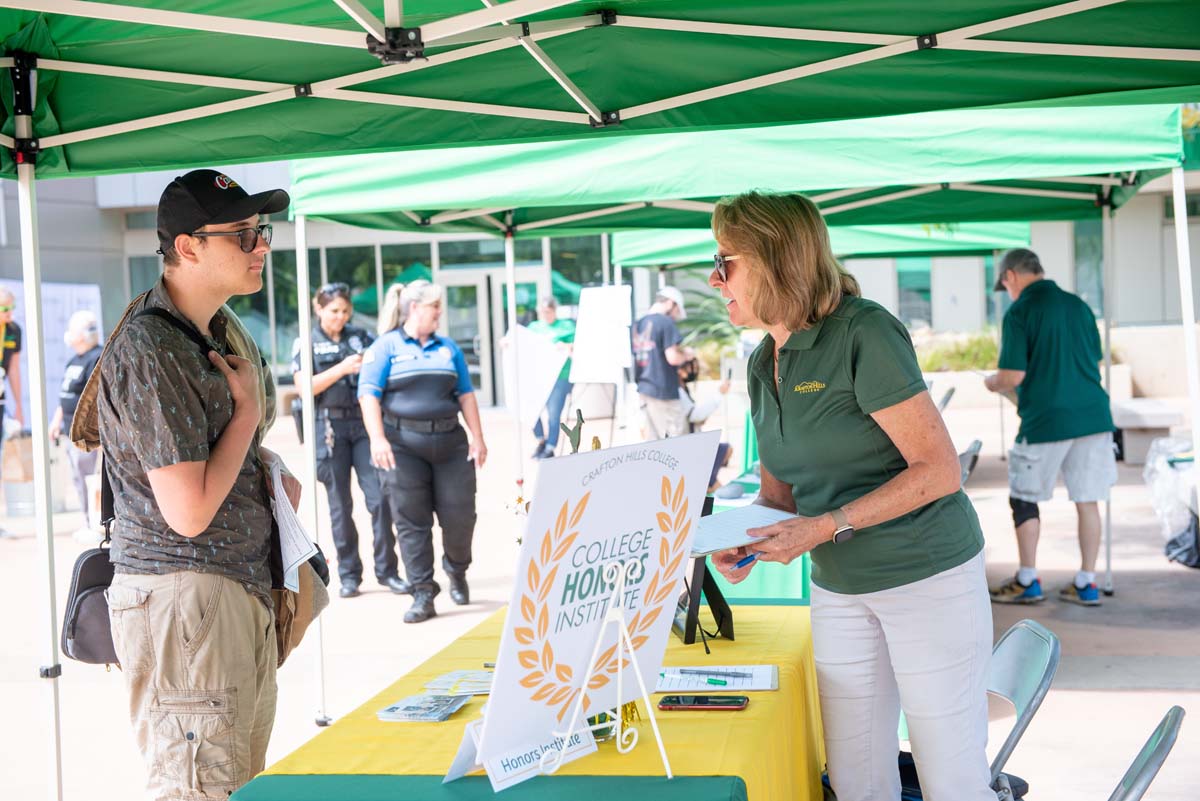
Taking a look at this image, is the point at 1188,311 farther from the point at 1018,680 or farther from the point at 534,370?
the point at 534,370

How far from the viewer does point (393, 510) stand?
6.16 m

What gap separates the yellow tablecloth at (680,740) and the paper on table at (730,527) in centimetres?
29

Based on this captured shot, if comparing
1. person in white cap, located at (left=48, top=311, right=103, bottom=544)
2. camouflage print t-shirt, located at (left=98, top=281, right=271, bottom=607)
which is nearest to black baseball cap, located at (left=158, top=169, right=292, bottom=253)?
camouflage print t-shirt, located at (left=98, top=281, right=271, bottom=607)

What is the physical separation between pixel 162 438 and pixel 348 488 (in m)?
4.64

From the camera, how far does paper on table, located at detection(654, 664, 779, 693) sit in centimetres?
217

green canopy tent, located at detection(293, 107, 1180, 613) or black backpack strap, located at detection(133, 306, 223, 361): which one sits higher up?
green canopy tent, located at detection(293, 107, 1180, 613)

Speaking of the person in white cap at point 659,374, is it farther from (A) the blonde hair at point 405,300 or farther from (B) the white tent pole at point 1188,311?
(B) the white tent pole at point 1188,311

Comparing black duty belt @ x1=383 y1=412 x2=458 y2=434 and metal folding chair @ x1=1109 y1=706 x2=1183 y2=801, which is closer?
metal folding chair @ x1=1109 y1=706 x2=1183 y2=801

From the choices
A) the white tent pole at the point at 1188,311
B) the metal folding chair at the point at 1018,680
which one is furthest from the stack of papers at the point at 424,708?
the white tent pole at the point at 1188,311

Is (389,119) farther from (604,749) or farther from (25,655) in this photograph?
(25,655)

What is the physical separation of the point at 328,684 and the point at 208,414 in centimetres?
312

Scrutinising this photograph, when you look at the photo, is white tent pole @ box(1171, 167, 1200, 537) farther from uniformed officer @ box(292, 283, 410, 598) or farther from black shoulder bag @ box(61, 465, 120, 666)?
uniformed officer @ box(292, 283, 410, 598)

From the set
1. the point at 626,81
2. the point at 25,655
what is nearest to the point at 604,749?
the point at 626,81

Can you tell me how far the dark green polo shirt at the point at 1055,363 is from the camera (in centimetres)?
573
